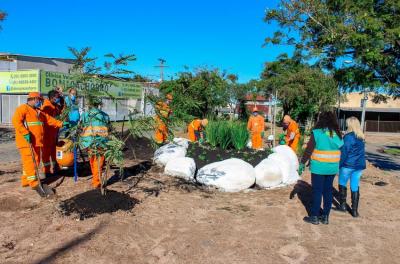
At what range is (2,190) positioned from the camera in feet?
20.1

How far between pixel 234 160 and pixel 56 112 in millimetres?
3673

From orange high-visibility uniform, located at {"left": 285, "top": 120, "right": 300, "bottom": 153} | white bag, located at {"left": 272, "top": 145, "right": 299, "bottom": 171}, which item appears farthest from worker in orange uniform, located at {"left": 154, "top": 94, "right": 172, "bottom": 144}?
orange high-visibility uniform, located at {"left": 285, "top": 120, "right": 300, "bottom": 153}

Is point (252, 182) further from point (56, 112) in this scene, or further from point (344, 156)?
point (56, 112)

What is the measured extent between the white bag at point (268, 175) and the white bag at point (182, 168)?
4.19 feet

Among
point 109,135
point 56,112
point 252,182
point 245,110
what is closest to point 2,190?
point 56,112

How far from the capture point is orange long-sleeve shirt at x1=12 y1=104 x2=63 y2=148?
567 centimetres

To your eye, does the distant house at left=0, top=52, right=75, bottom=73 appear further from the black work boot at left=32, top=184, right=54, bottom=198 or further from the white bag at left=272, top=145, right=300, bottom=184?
the white bag at left=272, top=145, right=300, bottom=184

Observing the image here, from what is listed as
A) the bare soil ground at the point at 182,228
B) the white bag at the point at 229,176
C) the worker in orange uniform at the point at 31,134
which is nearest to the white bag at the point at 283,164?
the bare soil ground at the point at 182,228

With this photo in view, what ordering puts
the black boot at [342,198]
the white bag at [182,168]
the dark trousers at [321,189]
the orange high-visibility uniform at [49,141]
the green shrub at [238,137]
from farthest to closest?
the green shrub at [238,137] → the white bag at [182,168] → the orange high-visibility uniform at [49,141] → the black boot at [342,198] → the dark trousers at [321,189]

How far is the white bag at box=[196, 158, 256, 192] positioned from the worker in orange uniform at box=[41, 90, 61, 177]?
2.93 m

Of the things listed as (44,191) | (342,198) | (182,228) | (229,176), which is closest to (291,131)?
(229,176)

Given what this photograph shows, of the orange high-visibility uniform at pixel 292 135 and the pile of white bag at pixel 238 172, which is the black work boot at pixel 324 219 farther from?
the orange high-visibility uniform at pixel 292 135

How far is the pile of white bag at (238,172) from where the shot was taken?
6.57 meters

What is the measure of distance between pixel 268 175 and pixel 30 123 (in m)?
4.35
